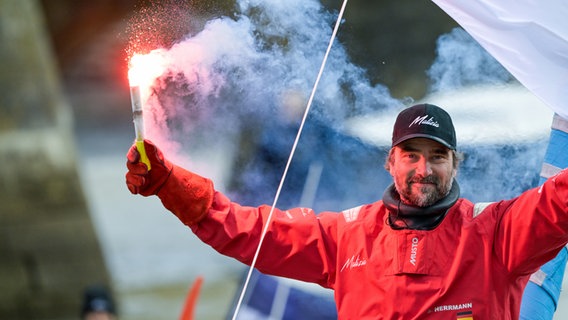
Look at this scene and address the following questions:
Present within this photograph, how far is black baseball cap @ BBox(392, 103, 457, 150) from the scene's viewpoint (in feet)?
10.6

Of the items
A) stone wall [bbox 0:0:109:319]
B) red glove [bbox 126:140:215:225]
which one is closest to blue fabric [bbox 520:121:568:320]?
red glove [bbox 126:140:215:225]

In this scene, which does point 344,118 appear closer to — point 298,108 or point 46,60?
point 298,108

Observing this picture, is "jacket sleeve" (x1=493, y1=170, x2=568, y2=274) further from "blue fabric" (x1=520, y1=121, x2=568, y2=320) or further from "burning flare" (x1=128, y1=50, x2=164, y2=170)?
"burning flare" (x1=128, y1=50, x2=164, y2=170)

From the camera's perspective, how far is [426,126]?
3254mm

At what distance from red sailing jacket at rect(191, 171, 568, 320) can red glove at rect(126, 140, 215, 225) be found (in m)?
0.05

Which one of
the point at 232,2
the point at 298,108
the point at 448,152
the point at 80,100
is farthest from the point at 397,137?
the point at 80,100

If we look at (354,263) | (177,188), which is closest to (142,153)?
(177,188)

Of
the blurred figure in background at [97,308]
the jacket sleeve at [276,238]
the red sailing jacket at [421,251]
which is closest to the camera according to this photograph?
the red sailing jacket at [421,251]

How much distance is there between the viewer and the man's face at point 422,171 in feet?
10.5

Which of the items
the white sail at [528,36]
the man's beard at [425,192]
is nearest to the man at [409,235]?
the man's beard at [425,192]

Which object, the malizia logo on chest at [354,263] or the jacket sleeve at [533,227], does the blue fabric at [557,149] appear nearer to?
the jacket sleeve at [533,227]

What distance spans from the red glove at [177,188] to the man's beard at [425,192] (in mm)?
595

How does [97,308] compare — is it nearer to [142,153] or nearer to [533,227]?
[142,153]

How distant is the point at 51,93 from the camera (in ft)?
30.3
